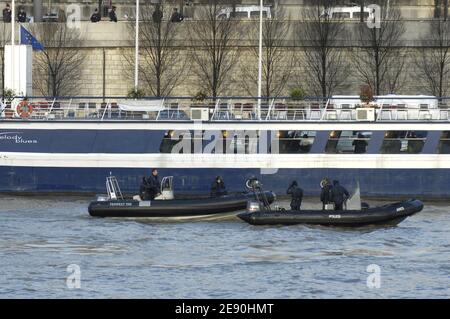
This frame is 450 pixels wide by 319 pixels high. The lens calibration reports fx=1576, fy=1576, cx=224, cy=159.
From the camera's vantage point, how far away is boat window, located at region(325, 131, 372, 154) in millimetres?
64188

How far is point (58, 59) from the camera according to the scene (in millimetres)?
83125

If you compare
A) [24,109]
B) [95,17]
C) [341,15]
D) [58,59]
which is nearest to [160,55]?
[95,17]

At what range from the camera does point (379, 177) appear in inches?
2512

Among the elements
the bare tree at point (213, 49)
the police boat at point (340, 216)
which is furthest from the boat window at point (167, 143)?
the bare tree at point (213, 49)

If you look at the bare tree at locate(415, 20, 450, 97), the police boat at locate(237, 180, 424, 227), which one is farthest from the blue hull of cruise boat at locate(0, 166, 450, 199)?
the bare tree at locate(415, 20, 450, 97)

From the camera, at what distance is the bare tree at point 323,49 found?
8088 centimetres

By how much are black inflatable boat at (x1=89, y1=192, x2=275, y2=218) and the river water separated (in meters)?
0.34

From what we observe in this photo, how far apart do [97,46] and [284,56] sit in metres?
10.1

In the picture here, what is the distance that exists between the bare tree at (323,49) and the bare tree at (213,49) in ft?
12.1

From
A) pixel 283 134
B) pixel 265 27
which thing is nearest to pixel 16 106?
pixel 283 134

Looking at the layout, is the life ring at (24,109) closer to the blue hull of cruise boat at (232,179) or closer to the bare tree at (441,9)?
the blue hull of cruise boat at (232,179)

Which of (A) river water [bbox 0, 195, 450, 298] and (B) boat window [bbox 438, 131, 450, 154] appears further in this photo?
(B) boat window [bbox 438, 131, 450, 154]

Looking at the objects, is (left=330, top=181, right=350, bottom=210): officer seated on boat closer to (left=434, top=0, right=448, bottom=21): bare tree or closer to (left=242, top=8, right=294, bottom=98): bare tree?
(left=242, top=8, right=294, bottom=98): bare tree

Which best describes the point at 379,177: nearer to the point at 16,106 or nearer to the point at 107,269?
the point at 16,106
